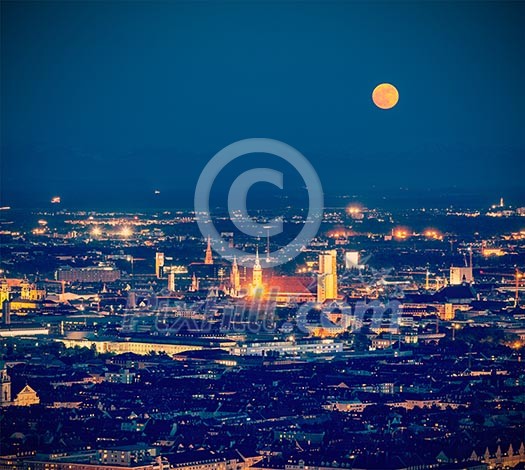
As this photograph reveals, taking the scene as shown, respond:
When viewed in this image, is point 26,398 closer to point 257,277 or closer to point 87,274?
point 257,277

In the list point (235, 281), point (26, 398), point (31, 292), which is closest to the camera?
point (26, 398)

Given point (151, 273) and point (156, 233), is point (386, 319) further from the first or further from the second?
point (156, 233)

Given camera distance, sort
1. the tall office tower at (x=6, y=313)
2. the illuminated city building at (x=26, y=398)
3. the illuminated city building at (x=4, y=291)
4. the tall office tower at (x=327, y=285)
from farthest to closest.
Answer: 1. the tall office tower at (x=327, y=285)
2. the illuminated city building at (x=4, y=291)
3. the tall office tower at (x=6, y=313)
4. the illuminated city building at (x=26, y=398)

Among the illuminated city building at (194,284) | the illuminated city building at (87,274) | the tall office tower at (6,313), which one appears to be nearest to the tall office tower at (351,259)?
the illuminated city building at (194,284)

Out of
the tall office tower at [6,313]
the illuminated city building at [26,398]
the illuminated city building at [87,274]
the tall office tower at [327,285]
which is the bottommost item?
the illuminated city building at [26,398]

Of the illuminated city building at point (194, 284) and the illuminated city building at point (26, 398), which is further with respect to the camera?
the illuminated city building at point (194, 284)

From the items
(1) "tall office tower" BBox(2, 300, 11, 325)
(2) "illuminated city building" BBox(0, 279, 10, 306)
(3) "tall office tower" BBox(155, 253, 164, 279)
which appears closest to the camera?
(1) "tall office tower" BBox(2, 300, 11, 325)

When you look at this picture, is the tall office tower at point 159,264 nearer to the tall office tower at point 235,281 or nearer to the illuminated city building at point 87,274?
the illuminated city building at point 87,274

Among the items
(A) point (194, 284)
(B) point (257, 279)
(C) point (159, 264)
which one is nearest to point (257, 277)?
(B) point (257, 279)

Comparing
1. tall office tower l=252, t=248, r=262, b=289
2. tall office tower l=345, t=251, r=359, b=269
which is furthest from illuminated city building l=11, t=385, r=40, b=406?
tall office tower l=345, t=251, r=359, b=269

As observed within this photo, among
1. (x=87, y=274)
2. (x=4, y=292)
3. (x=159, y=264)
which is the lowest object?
(x=4, y=292)

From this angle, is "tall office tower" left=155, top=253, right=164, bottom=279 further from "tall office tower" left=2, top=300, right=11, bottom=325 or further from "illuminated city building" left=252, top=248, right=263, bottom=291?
"tall office tower" left=2, top=300, right=11, bottom=325
